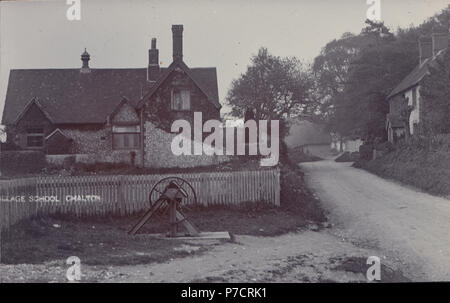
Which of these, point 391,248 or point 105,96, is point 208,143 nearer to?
point 105,96

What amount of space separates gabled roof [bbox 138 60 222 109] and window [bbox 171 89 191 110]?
1.07 meters

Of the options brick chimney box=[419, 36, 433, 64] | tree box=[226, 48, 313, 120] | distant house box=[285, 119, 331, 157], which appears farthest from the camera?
distant house box=[285, 119, 331, 157]

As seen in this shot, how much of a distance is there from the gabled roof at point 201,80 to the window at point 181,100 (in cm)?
107

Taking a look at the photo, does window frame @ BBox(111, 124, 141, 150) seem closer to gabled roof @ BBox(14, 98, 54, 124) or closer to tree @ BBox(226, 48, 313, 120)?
gabled roof @ BBox(14, 98, 54, 124)

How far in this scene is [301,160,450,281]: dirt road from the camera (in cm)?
1224

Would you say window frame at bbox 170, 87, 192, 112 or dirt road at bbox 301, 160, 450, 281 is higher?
window frame at bbox 170, 87, 192, 112

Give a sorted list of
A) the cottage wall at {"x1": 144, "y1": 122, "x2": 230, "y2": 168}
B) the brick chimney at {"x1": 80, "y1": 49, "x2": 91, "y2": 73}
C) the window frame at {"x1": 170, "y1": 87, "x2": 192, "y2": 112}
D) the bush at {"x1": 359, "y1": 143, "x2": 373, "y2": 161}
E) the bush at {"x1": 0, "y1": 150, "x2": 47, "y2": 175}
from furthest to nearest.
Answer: the bush at {"x1": 359, "y1": 143, "x2": 373, "y2": 161} < the brick chimney at {"x1": 80, "y1": 49, "x2": 91, "y2": 73} < the window frame at {"x1": 170, "y1": 87, "x2": 192, "y2": 112} < the cottage wall at {"x1": 144, "y1": 122, "x2": 230, "y2": 168} < the bush at {"x1": 0, "y1": 150, "x2": 47, "y2": 175}

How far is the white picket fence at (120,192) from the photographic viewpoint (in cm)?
1620

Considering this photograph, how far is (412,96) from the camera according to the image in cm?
4350

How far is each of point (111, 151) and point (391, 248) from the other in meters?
26.1

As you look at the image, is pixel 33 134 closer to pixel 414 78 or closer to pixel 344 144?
pixel 414 78

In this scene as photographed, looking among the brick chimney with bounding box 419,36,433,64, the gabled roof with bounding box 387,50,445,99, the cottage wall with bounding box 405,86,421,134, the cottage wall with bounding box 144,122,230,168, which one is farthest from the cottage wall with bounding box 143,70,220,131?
the brick chimney with bounding box 419,36,433,64

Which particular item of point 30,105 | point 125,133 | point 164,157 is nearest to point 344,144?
point 125,133
